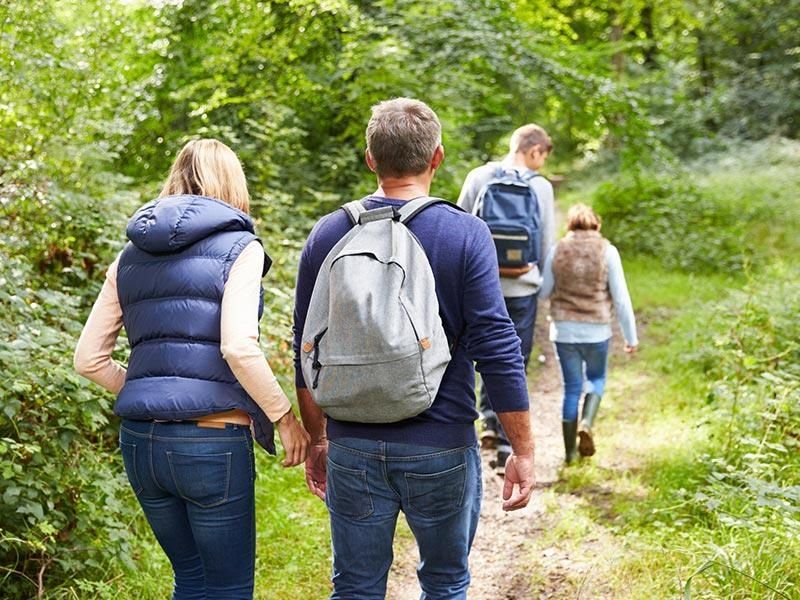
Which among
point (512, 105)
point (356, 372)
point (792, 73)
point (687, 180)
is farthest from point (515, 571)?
point (792, 73)

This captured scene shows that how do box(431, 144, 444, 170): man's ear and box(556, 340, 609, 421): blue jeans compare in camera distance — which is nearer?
box(431, 144, 444, 170): man's ear

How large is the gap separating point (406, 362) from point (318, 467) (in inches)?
32.1

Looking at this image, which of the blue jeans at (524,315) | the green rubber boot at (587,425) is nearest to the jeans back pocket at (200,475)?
the blue jeans at (524,315)

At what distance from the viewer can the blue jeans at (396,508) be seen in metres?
2.45

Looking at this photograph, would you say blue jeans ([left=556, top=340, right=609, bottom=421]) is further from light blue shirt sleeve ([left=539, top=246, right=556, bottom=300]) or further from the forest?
the forest

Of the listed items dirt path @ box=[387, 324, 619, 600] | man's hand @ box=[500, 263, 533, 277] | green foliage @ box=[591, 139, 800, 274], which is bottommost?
dirt path @ box=[387, 324, 619, 600]

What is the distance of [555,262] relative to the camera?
552cm

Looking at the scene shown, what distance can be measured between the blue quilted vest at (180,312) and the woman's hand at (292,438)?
12cm

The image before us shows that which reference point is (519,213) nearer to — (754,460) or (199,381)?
(754,460)

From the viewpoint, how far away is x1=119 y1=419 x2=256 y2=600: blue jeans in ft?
8.40

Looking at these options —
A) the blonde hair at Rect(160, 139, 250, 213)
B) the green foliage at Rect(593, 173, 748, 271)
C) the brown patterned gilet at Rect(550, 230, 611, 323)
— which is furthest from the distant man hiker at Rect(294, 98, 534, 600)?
the green foliage at Rect(593, 173, 748, 271)

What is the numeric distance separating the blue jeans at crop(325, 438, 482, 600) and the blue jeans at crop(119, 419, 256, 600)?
0.31 meters

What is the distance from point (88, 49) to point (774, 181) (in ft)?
39.7

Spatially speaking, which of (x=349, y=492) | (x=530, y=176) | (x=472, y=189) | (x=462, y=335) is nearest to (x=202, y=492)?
(x=349, y=492)
